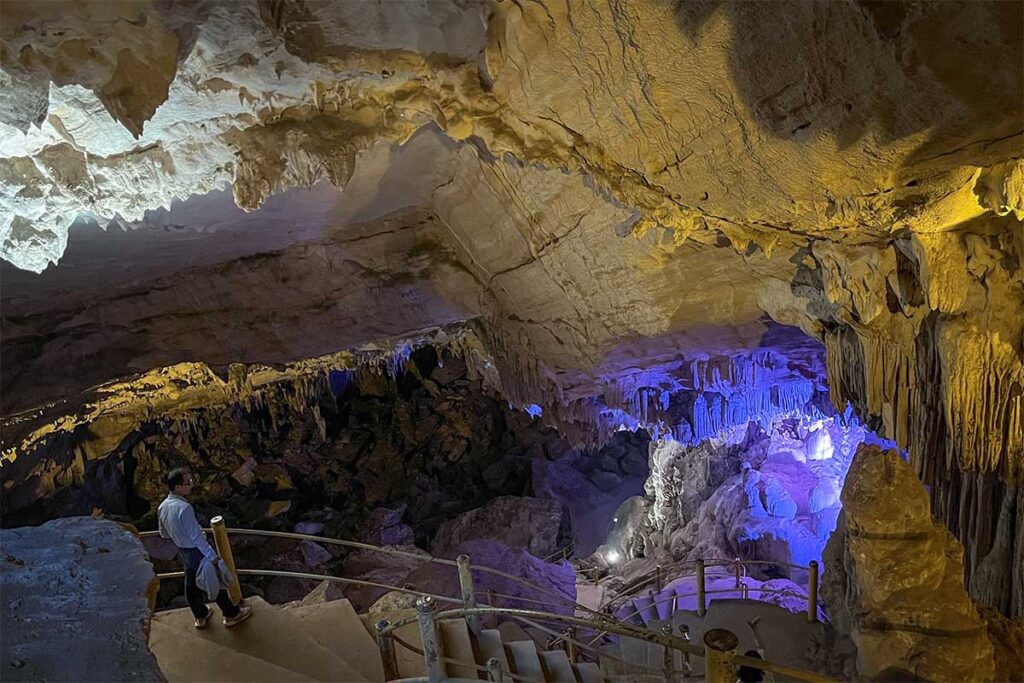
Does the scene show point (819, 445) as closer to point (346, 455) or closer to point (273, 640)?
point (346, 455)

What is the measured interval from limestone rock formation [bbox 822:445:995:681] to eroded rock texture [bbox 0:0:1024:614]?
1.35m

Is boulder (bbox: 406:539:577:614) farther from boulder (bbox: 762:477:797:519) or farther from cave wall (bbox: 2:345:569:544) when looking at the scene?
boulder (bbox: 762:477:797:519)

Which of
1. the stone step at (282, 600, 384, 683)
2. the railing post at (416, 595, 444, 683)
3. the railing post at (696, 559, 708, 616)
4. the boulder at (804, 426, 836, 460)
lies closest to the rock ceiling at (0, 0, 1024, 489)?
the railing post at (696, 559, 708, 616)

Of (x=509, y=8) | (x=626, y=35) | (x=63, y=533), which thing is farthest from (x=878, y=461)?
(x=63, y=533)

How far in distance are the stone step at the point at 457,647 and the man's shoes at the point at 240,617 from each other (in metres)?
1.29

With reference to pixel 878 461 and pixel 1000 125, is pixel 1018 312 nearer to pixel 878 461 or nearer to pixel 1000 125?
pixel 878 461

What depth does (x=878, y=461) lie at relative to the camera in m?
4.49

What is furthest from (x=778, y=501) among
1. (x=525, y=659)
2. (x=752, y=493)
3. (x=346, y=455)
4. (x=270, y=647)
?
(x=270, y=647)

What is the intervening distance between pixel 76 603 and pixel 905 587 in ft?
15.7

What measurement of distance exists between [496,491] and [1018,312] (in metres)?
12.8

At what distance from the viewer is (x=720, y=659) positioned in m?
2.43

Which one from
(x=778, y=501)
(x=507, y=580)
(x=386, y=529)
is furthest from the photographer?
(x=386, y=529)

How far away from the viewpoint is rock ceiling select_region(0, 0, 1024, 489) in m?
2.68

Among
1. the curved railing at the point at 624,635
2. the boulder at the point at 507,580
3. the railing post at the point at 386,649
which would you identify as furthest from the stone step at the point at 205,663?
the boulder at the point at 507,580
